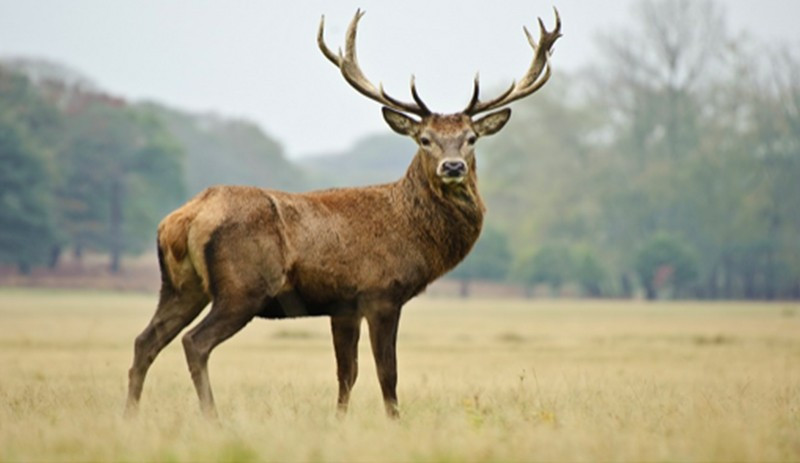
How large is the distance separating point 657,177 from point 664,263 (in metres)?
7.33

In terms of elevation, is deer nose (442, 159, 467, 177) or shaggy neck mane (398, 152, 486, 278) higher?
deer nose (442, 159, 467, 177)

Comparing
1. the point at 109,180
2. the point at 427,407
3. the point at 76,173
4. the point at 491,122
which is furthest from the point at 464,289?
the point at 427,407

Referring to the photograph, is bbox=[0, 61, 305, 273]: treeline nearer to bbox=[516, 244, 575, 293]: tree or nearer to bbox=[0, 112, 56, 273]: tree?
bbox=[0, 112, 56, 273]: tree

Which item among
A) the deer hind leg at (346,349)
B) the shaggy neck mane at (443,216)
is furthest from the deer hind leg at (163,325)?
the shaggy neck mane at (443,216)

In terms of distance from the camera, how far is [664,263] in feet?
220

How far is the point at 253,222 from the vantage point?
10.3 metres

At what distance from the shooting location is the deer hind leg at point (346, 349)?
1111 cm

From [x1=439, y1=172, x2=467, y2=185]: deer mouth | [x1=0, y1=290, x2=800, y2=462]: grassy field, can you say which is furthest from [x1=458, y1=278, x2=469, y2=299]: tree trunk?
[x1=439, y1=172, x2=467, y2=185]: deer mouth

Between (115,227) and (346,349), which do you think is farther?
(115,227)

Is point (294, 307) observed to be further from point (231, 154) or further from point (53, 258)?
point (231, 154)

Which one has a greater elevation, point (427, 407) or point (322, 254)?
point (322, 254)

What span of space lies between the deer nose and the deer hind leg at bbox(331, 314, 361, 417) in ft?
4.71

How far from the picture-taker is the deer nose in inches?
427

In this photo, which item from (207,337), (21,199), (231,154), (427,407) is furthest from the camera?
(231,154)
